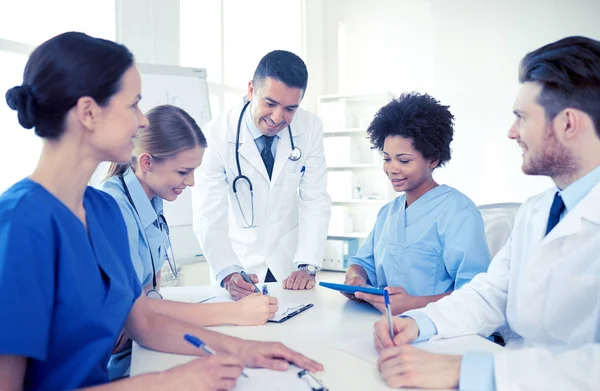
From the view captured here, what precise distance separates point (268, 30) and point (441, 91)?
180cm

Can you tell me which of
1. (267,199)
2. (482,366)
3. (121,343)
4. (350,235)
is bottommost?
(350,235)

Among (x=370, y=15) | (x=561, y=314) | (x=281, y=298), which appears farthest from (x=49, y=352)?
(x=370, y=15)

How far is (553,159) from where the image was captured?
1.08m

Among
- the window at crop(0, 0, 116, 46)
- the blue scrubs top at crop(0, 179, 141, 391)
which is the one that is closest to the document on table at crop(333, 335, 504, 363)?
the blue scrubs top at crop(0, 179, 141, 391)

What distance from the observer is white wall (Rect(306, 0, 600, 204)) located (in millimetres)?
4809

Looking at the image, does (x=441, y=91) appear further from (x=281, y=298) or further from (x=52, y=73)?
(x=52, y=73)

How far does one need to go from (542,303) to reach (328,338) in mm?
462

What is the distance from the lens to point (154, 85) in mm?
2732

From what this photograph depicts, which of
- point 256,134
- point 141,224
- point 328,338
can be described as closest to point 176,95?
point 256,134

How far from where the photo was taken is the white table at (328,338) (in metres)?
0.94

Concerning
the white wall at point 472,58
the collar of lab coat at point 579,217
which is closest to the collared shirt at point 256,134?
the collar of lab coat at point 579,217

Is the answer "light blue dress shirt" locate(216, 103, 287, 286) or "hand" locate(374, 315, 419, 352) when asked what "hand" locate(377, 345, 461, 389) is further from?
"light blue dress shirt" locate(216, 103, 287, 286)

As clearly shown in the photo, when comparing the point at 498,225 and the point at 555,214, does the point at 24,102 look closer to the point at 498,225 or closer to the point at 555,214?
the point at 555,214

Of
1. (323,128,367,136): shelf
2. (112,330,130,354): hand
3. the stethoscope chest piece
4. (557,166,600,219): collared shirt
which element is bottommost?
(112,330,130,354): hand
